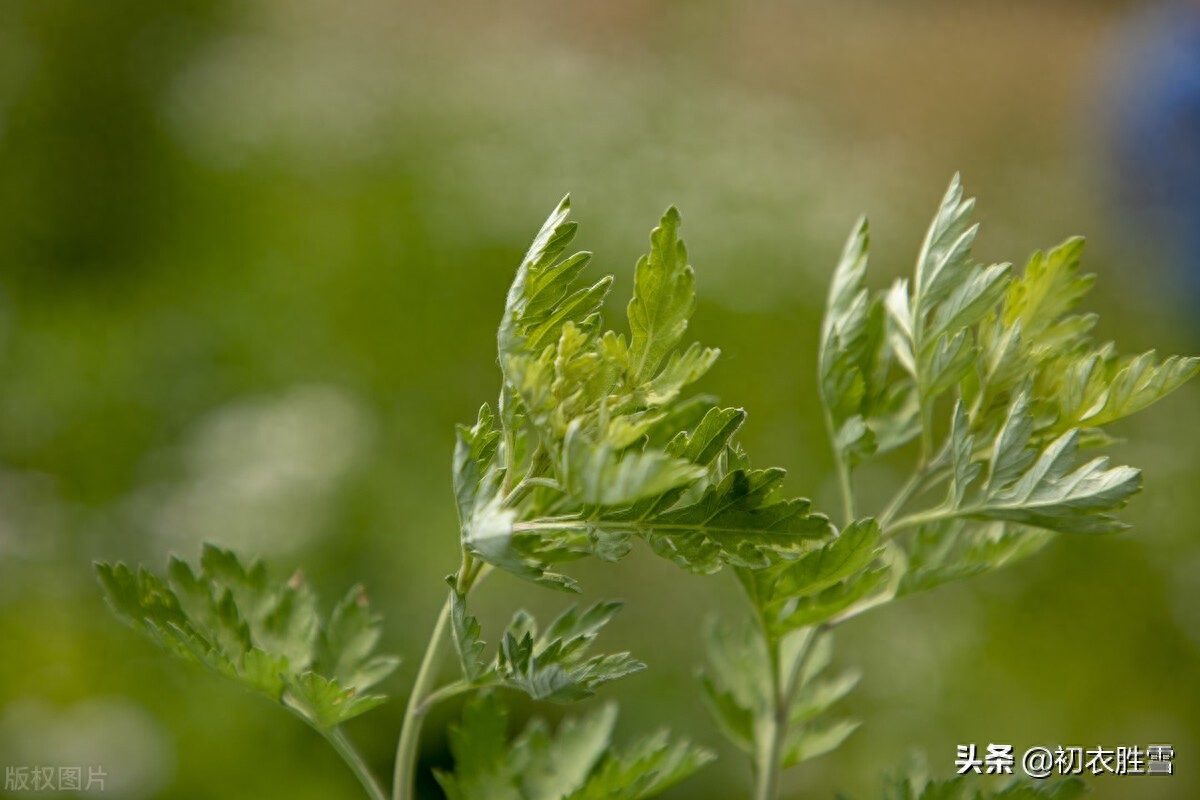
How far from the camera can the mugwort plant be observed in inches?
14.9

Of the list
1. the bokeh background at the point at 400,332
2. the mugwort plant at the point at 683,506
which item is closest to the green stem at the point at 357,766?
the mugwort plant at the point at 683,506

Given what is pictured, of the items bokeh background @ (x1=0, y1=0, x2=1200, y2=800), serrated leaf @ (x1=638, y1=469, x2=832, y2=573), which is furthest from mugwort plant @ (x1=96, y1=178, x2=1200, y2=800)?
bokeh background @ (x1=0, y1=0, x2=1200, y2=800)

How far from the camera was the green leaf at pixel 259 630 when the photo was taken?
0.43 meters

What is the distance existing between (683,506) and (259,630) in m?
0.22

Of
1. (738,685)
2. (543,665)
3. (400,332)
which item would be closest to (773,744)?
(738,685)

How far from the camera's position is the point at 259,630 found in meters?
Answer: 0.50

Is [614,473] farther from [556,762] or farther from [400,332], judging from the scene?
[400,332]

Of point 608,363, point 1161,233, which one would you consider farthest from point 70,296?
point 1161,233

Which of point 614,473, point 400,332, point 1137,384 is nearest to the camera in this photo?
point 614,473

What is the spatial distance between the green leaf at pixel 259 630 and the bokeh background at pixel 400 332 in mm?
1041

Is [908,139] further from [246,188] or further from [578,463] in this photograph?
[578,463]

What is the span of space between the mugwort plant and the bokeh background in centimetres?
107

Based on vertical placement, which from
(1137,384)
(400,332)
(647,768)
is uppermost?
(400,332)

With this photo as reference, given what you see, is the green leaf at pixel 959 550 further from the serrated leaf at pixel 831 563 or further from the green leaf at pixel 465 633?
the green leaf at pixel 465 633
